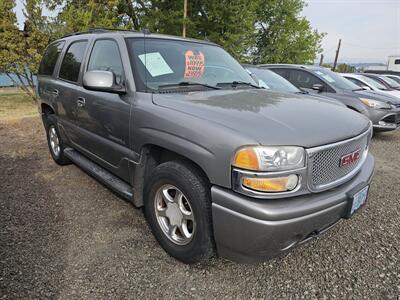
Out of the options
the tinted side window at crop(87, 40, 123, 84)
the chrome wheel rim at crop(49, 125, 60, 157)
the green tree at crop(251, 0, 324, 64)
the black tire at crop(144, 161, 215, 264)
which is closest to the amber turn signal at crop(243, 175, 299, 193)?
the black tire at crop(144, 161, 215, 264)

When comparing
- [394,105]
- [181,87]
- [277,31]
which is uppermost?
[277,31]

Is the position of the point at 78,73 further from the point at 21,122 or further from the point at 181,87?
the point at 21,122

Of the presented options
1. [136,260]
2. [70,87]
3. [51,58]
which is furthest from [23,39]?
[136,260]

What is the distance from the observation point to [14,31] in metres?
9.25

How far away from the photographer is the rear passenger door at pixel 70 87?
3.66 metres

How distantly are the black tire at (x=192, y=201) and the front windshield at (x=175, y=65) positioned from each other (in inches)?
30.8

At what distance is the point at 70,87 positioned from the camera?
12.3ft

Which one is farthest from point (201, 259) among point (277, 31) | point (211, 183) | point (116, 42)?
point (277, 31)

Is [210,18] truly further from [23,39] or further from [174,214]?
[174,214]

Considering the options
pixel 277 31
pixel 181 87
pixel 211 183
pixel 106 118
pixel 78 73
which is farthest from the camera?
pixel 277 31

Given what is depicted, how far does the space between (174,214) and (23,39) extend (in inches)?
369

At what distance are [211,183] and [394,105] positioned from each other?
259 inches

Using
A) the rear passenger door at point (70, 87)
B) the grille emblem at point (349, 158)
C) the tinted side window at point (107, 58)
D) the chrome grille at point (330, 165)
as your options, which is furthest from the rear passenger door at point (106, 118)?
the grille emblem at point (349, 158)

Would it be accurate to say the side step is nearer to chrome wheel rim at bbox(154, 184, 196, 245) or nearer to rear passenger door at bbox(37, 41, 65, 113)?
chrome wheel rim at bbox(154, 184, 196, 245)
